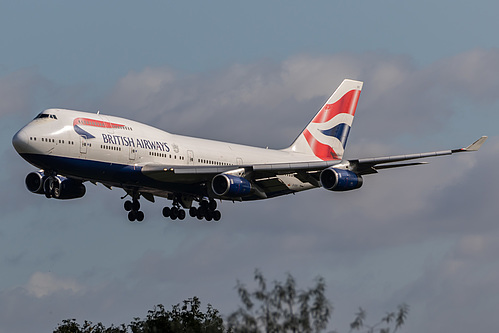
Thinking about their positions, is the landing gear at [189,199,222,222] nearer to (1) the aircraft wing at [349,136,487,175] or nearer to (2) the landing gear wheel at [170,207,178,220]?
(2) the landing gear wheel at [170,207,178,220]

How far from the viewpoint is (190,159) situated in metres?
68.2

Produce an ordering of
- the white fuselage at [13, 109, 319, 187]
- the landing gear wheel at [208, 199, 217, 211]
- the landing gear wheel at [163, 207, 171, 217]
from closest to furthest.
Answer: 1. the white fuselage at [13, 109, 319, 187]
2. the landing gear wheel at [208, 199, 217, 211]
3. the landing gear wheel at [163, 207, 171, 217]

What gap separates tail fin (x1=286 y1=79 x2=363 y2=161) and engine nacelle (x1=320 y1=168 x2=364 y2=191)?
44.6 ft

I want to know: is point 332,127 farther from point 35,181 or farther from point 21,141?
point 21,141

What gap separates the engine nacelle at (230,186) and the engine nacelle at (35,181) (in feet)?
40.1

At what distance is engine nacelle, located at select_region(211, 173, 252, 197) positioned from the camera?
65.6 metres

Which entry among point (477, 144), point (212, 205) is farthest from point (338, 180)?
point (212, 205)

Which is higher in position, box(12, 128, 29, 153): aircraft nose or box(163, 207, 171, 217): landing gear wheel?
box(163, 207, 171, 217): landing gear wheel

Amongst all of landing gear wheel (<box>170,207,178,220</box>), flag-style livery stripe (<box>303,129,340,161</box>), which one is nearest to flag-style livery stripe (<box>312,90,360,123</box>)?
flag-style livery stripe (<box>303,129,340,161</box>)

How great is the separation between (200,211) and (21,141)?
17364mm

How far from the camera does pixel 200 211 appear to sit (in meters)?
73.2

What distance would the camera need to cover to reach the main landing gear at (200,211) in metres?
73.1

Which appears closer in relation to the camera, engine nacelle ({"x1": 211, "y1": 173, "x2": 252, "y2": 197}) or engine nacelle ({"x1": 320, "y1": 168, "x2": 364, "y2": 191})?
engine nacelle ({"x1": 211, "y1": 173, "x2": 252, "y2": 197})

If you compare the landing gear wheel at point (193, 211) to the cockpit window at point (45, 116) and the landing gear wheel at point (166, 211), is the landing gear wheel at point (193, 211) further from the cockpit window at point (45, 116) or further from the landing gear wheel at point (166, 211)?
the cockpit window at point (45, 116)
